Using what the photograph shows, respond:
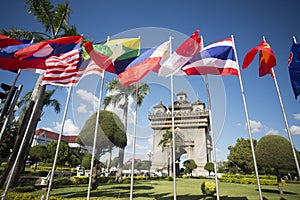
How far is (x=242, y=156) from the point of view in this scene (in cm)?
4059

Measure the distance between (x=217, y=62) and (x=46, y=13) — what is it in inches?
438

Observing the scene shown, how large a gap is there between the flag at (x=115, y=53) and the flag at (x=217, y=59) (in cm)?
242

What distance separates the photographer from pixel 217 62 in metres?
6.62

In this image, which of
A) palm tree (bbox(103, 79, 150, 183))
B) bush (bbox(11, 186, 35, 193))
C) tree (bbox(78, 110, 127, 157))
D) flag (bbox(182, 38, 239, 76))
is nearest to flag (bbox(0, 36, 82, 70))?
flag (bbox(182, 38, 239, 76))

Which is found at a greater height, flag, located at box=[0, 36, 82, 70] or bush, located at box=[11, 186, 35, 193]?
flag, located at box=[0, 36, 82, 70]

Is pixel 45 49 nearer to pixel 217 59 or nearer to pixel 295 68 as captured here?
pixel 217 59

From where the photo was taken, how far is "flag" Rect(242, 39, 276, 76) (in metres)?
5.98

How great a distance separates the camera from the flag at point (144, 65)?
21.5 ft

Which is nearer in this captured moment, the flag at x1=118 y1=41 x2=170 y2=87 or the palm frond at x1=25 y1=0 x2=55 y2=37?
the flag at x1=118 y1=41 x2=170 y2=87

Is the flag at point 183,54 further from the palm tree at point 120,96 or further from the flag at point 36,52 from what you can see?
the palm tree at point 120,96

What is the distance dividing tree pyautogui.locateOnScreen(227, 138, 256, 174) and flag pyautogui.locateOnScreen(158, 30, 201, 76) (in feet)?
129

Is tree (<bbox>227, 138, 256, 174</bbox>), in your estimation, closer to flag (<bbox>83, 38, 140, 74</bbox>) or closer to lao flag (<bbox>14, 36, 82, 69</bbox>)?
flag (<bbox>83, 38, 140, 74</bbox>)

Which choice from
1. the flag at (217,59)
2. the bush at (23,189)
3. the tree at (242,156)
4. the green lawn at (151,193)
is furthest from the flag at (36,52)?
the tree at (242,156)

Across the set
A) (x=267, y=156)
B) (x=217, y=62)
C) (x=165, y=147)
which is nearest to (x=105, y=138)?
(x=217, y=62)
